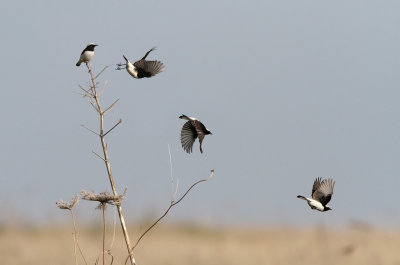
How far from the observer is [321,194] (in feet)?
9.16

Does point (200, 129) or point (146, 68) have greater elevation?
point (146, 68)

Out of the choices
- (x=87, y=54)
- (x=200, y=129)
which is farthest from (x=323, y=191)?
(x=87, y=54)

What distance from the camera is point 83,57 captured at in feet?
9.84

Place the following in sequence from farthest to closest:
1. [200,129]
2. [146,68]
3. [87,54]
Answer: [87,54] → [146,68] → [200,129]

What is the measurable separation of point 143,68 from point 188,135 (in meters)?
0.34

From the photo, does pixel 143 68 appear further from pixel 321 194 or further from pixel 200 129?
pixel 321 194

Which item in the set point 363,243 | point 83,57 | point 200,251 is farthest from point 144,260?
point 83,57

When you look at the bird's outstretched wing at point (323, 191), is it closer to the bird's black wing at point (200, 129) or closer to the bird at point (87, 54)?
the bird's black wing at point (200, 129)

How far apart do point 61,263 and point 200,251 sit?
153 centimetres

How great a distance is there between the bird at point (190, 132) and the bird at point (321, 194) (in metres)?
0.40

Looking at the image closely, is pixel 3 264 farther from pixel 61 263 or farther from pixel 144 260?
pixel 144 260

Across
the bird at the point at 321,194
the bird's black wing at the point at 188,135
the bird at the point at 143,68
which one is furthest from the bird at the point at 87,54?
the bird at the point at 321,194

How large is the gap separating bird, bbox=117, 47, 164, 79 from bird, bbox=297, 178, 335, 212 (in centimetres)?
69

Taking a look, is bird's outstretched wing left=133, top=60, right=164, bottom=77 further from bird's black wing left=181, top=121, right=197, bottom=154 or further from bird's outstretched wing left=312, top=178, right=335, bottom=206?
bird's outstretched wing left=312, top=178, right=335, bottom=206
